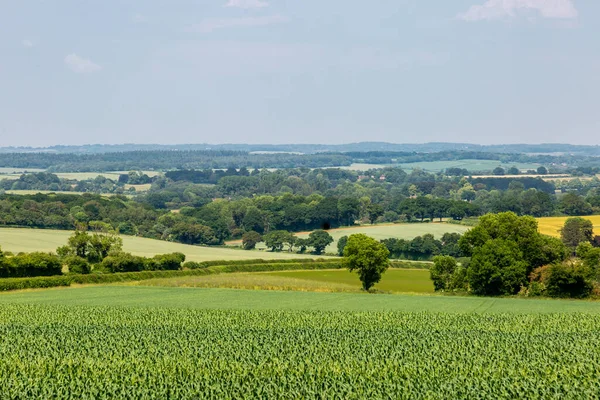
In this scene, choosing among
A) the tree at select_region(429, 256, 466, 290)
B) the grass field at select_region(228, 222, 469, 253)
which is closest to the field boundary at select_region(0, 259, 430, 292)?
the tree at select_region(429, 256, 466, 290)

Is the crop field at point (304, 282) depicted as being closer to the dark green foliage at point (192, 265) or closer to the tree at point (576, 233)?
the dark green foliage at point (192, 265)

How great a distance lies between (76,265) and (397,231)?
77847mm

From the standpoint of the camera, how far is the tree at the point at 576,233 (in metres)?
131

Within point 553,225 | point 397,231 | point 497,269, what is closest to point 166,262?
point 497,269

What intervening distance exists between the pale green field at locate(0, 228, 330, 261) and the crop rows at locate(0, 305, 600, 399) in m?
69.0

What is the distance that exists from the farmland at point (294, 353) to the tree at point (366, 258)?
968 inches

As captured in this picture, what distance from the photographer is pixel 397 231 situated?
156125mm

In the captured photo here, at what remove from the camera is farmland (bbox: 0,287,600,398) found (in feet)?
92.0

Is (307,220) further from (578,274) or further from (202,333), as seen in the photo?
(202,333)

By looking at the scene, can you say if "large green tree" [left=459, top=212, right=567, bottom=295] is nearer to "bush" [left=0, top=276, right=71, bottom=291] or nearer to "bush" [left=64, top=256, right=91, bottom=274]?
"bush" [left=0, top=276, right=71, bottom=291]

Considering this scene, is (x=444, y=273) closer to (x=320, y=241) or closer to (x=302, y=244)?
(x=320, y=241)

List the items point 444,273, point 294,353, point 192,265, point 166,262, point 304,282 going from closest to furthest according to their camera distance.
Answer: point 294,353 → point 444,273 → point 304,282 → point 166,262 → point 192,265

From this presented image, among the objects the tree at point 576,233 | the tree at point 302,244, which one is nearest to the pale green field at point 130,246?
the tree at point 302,244

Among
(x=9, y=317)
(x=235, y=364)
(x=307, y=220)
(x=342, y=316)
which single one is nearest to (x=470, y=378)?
(x=235, y=364)
